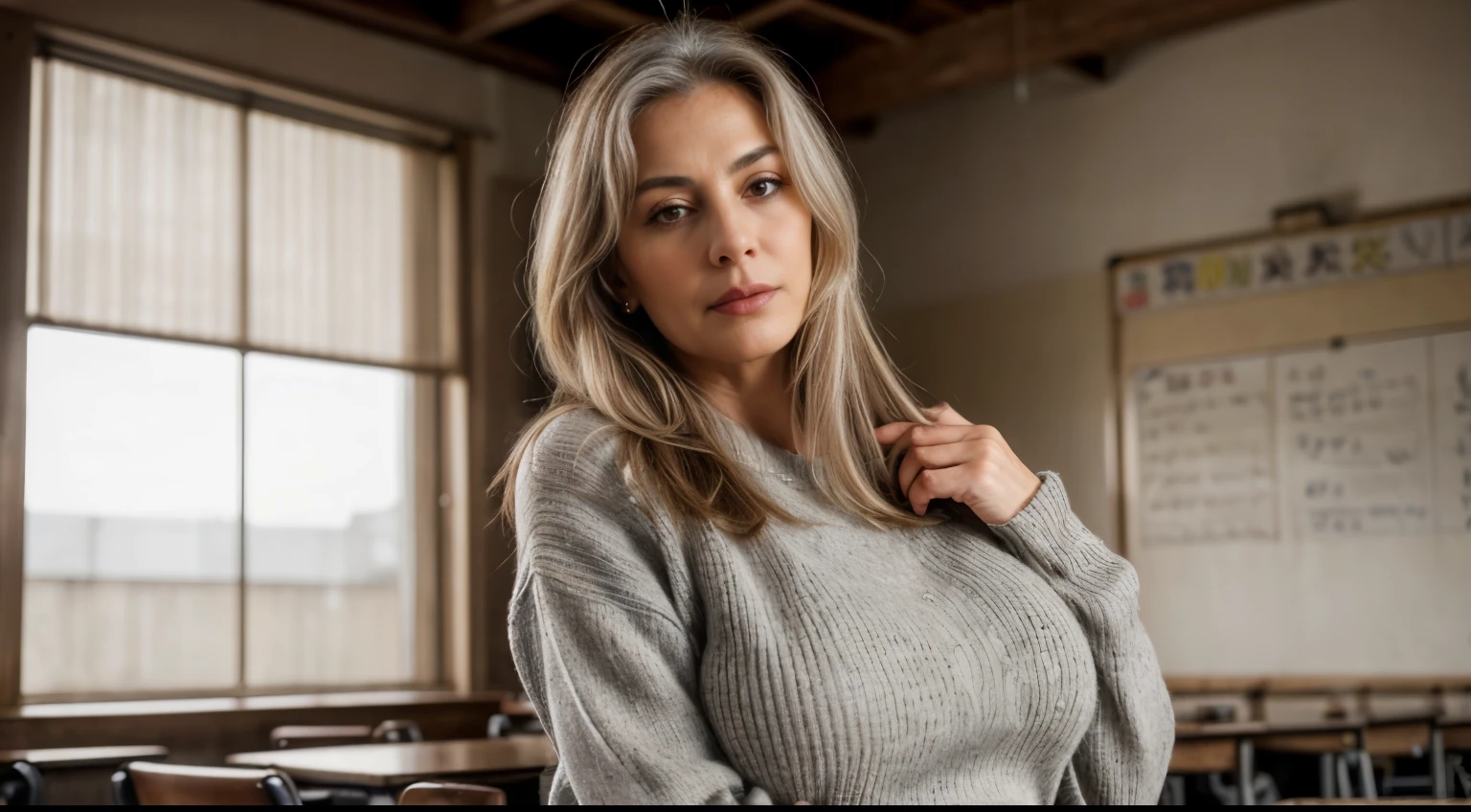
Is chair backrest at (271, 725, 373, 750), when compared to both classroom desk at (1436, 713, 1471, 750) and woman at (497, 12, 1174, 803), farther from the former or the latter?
classroom desk at (1436, 713, 1471, 750)

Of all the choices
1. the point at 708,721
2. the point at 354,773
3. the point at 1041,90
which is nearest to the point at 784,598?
the point at 708,721

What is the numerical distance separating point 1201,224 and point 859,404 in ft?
Result: 18.3

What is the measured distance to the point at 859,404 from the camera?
138 cm

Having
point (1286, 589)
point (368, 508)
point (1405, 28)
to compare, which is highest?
point (1405, 28)

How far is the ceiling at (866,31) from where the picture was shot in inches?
247

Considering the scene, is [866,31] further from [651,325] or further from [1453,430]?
[651,325]

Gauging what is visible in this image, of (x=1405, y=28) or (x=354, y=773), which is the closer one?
(x=354, y=773)

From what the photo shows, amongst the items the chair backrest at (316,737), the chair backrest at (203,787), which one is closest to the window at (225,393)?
the chair backrest at (316,737)

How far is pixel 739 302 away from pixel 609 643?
36 cm

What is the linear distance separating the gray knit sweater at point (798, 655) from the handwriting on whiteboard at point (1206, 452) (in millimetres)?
5412

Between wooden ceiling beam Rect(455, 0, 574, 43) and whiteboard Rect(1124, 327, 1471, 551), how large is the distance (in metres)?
3.24

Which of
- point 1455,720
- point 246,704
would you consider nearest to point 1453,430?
point 1455,720

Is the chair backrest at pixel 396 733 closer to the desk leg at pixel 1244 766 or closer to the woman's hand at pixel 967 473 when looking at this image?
the desk leg at pixel 1244 766

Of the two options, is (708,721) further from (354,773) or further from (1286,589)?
(1286,589)
